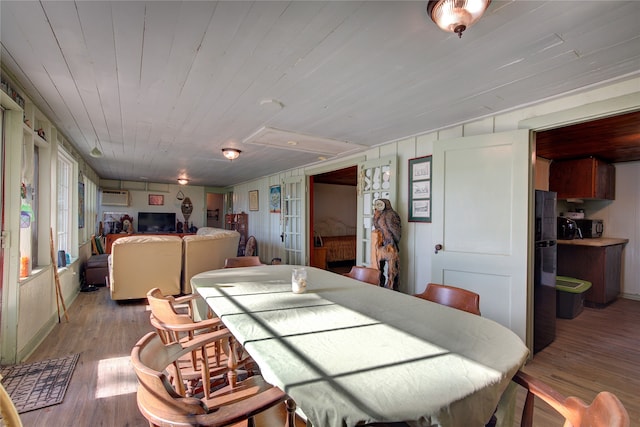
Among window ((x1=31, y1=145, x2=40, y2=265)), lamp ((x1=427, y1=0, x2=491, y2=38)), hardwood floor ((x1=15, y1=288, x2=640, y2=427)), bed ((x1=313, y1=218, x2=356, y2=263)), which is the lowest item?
hardwood floor ((x1=15, y1=288, x2=640, y2=427))

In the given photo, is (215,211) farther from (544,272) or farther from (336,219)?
(544,272)

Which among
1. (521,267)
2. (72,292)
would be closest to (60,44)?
(521,267)

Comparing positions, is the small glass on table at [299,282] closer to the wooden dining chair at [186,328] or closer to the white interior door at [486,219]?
the wooden dining chair at [186,328]

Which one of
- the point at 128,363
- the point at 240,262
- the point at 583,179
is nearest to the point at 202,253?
the point at 240,262

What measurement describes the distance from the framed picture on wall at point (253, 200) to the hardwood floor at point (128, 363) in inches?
165

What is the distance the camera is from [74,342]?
9.71 ft

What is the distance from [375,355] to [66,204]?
5.07 meters

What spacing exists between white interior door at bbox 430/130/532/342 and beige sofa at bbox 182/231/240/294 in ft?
10.9

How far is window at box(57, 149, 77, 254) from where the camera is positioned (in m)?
4.21

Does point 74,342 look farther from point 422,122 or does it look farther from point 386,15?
point 422,122

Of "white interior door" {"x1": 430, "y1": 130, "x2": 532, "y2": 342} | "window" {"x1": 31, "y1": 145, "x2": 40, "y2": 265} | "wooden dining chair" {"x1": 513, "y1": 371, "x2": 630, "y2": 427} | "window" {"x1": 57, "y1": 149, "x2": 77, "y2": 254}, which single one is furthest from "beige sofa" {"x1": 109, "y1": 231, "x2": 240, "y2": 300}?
"wooden dining chair" {"x1": 513, "y1": 371, "x2": 630, "y2": 427}

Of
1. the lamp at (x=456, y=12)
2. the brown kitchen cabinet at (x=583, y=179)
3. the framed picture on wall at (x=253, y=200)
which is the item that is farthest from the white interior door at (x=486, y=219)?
the framed picture on wall at (x=253, y=200)

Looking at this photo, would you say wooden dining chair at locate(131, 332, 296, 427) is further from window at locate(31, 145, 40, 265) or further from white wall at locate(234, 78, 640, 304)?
window at locate(31, 145, 40, 265)

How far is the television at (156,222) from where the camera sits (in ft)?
29.3
